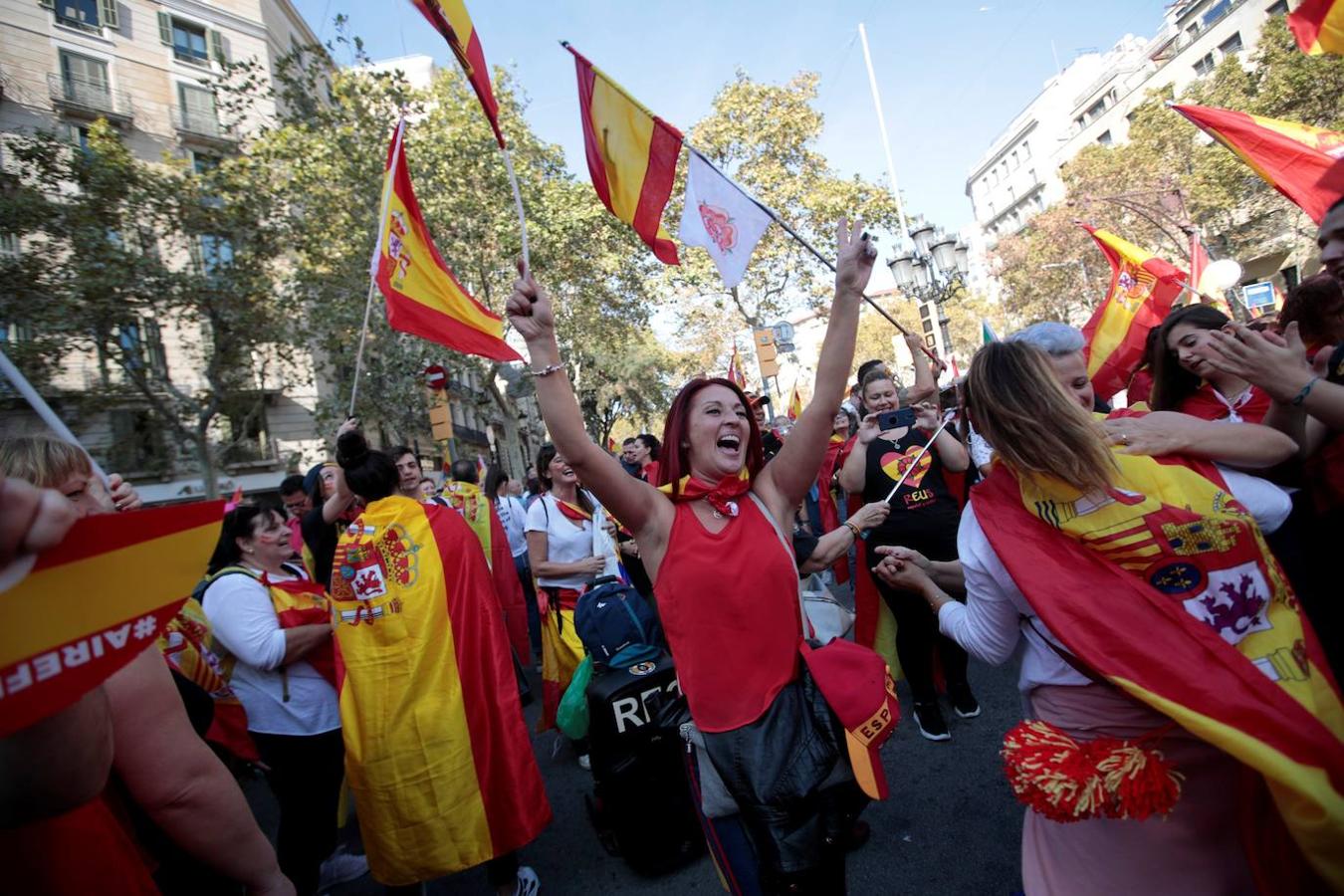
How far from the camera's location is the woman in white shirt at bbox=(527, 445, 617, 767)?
4098mm

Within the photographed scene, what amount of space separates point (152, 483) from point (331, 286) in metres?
10.9

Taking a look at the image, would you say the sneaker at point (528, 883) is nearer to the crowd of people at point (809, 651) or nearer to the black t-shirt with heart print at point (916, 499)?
the crowd of people at point (809, 651)

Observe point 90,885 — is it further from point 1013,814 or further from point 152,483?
point 152,483

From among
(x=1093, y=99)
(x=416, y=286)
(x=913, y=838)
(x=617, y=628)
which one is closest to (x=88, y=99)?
(x=416, y=286)

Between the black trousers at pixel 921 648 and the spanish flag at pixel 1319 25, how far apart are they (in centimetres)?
308

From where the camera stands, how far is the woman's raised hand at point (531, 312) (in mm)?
1883

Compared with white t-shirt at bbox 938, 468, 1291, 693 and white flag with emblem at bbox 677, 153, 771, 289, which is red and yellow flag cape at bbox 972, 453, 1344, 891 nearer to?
white t-shirt at bbox 938, 468, 1291, 693

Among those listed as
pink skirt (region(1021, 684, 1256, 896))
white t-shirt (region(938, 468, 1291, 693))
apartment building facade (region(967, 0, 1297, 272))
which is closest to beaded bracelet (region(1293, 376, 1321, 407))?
white t-shirt (region(938, 468, 1291, 693))

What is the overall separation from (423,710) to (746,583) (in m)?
1.68

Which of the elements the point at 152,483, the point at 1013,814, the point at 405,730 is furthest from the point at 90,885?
the point at 152,483

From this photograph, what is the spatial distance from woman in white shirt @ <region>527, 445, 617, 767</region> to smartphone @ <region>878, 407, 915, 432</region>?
1768mm

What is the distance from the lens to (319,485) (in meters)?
4.82

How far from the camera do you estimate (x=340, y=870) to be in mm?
3539

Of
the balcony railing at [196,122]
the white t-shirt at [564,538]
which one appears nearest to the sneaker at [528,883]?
the white t-shirt at [564,538]
